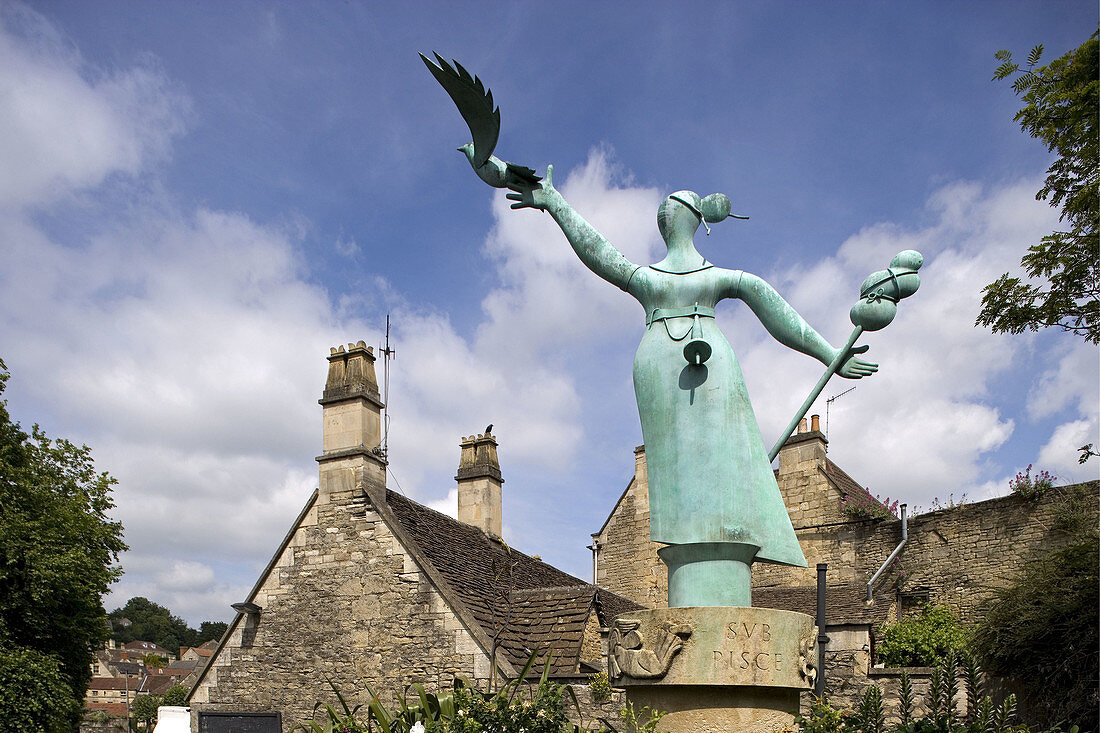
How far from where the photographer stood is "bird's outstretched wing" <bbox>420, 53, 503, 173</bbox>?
494 centimetres

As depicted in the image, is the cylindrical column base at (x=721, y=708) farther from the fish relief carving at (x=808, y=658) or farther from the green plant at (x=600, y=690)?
the green plant at (x=600, y=690)

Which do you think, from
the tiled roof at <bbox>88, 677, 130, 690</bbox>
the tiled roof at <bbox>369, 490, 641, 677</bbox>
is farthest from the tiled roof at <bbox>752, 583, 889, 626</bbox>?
the tiled roof at <bbox>88, 677, 130, 690</bbox>

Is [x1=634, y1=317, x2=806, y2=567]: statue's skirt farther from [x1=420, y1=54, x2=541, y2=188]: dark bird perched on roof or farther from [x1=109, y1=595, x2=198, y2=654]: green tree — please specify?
[x1=109, y1=595, x2=198, y2=654]: green tree

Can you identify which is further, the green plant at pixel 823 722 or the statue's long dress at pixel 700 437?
the statue's long dress at pixel 700 437

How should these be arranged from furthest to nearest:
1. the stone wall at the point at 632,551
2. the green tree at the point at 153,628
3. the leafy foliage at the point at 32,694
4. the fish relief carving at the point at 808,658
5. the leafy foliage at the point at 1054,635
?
the green tree at the point at 153,628 → the stone wall at the point at 632,551 → the leafy foliage at the point at 32,694 → the leafy foliage at the point at 1054,635 → the fish relief carving at the point at 808,658

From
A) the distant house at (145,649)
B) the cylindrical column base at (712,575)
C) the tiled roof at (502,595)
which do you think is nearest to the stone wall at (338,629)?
the tiled roof at (502,595)

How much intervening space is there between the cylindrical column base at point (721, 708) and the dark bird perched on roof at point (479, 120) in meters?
2.90

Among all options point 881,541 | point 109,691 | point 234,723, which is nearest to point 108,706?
point 109,691

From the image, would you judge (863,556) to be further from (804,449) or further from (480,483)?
(480,483)

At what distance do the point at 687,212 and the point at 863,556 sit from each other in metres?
13.5

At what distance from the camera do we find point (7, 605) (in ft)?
48.4

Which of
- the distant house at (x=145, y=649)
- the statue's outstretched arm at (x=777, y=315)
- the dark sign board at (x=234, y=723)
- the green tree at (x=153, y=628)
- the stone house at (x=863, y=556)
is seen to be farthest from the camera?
the green tree at (x=153, y=628)

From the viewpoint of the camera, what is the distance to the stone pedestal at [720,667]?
12.9 feet

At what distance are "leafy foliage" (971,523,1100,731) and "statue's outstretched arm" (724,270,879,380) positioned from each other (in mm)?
6872
